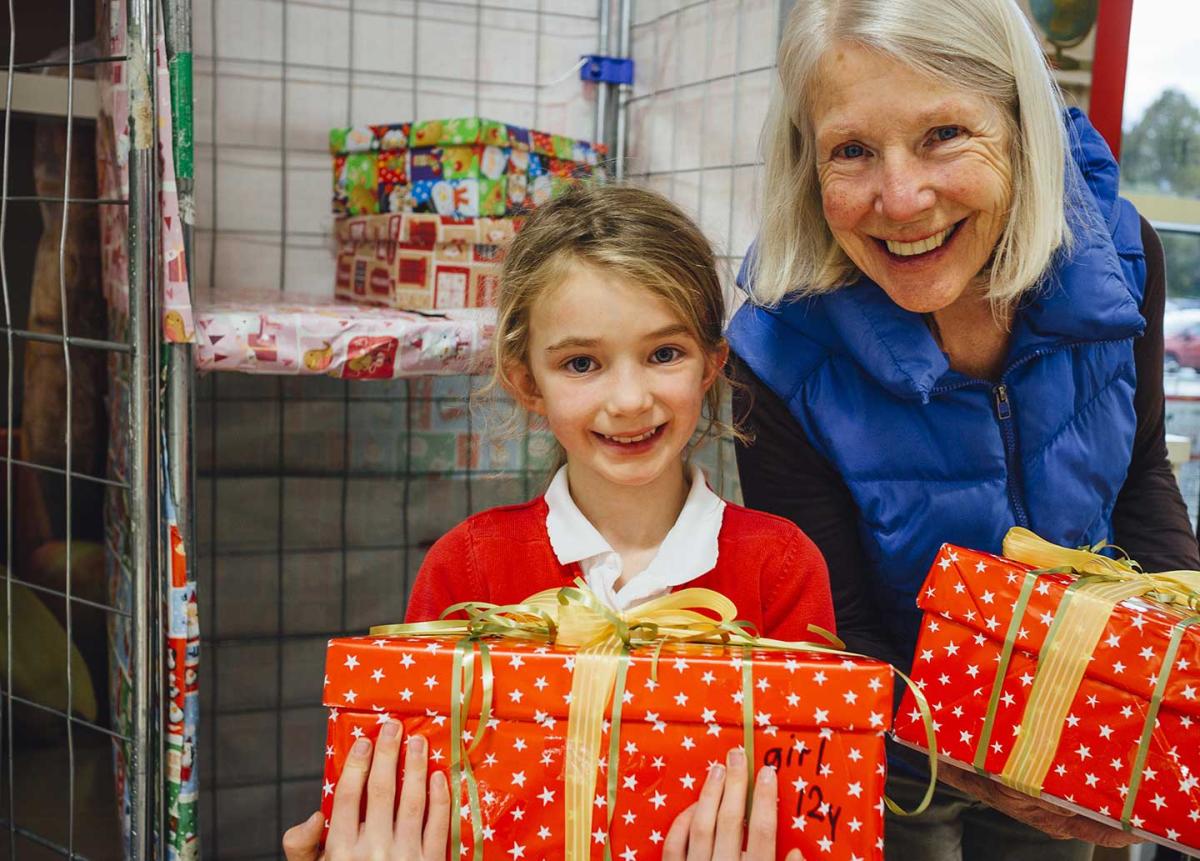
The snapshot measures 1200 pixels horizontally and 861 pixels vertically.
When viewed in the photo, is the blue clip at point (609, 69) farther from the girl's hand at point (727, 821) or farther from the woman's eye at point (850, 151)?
the girl's hand at point (727, 821)

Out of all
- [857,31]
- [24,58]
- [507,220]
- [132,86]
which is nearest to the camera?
[857,31]

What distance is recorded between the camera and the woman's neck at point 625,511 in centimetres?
109

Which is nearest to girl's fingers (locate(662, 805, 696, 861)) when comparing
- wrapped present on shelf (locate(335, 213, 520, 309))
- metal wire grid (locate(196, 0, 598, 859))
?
wrapped present on shelf (locate(335, 213, 520, 309))

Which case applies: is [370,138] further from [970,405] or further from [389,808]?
[389,808]

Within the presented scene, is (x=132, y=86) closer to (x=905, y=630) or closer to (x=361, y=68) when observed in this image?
(x=361, y=68)

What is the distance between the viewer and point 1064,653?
35.3 inches

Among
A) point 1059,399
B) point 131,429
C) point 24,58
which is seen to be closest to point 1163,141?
point 1059,399

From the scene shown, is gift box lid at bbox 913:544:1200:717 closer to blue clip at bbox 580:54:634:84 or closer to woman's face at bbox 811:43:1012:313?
woman's face at bbox 811:43:1012:313

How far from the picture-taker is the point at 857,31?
3.29ft

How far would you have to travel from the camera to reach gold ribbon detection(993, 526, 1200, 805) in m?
0.89

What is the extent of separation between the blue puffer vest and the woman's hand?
216 millimetres

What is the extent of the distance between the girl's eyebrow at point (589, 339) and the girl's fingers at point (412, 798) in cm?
39

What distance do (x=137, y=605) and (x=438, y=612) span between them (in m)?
0.49

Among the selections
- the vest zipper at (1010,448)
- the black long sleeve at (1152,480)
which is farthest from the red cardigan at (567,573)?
the black long sleeve at (1152,480)
